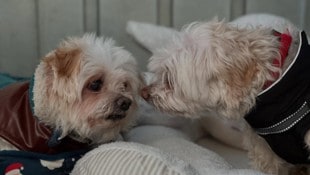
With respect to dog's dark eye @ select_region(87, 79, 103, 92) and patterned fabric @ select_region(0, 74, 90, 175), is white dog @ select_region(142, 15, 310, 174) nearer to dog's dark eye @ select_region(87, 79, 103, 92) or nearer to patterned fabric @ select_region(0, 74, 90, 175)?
dog's dark eye @ select_region(87, 79, 103, 92)

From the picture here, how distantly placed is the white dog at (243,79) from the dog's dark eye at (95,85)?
16cm

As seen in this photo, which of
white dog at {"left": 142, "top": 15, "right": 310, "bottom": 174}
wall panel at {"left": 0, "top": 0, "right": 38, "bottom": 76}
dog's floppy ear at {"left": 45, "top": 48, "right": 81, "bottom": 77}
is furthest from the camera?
wall panel at {"left": 0, "top": 0, "right": 38, "bottom": 76}

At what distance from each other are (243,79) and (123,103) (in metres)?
0.41

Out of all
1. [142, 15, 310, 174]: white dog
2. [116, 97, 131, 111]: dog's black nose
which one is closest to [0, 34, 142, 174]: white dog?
[116, 97, 131, 111]: dog's black nose

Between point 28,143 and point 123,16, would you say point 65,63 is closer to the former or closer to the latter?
point 28,143

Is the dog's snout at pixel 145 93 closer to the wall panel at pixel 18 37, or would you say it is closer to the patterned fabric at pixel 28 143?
the patterned fabric at pixel 28 143

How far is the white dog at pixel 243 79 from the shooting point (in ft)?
5.58

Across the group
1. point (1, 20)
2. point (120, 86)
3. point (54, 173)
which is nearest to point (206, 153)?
point (120, 86)

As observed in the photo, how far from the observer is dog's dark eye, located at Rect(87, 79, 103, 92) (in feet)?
6.23

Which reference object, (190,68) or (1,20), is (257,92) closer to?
(190,68)

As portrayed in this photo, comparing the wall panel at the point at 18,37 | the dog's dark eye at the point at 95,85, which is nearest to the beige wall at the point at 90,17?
the wall panel at the point at 18,37

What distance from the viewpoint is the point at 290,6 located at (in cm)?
283

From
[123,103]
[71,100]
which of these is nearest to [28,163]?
[71,100]

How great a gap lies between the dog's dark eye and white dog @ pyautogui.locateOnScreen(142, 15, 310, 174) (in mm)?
162
